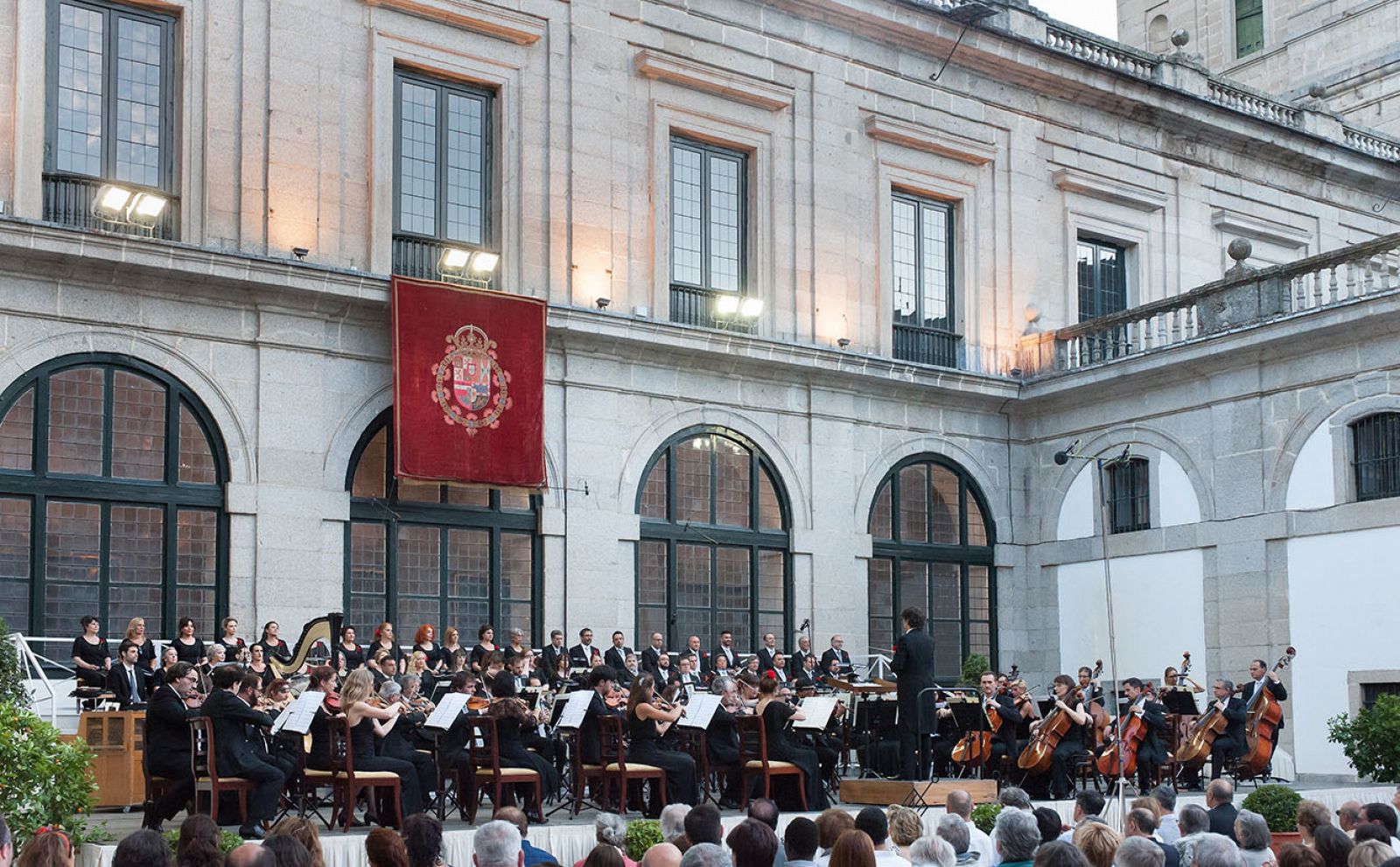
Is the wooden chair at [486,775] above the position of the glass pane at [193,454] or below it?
below

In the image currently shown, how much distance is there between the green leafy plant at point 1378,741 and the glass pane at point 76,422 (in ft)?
52.7

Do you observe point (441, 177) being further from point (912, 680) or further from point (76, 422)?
point (912, 680)

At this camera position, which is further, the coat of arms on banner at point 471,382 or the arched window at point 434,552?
the coat of arms on banner at point 471,382

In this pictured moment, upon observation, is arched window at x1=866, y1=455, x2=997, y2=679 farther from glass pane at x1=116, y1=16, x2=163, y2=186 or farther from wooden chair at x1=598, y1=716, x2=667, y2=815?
glass pane at x1=116, y1=16, x2=163, y2=186

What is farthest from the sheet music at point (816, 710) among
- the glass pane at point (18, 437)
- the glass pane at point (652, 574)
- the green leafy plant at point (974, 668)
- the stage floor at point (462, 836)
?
the green leafy plant at point (974, 668)

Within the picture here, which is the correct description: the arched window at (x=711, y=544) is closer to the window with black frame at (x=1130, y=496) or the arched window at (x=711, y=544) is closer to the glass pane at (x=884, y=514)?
the glass pane at (x=884, y=514)

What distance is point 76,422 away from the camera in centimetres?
2114

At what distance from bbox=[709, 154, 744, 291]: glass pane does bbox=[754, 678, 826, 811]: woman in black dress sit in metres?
10.4

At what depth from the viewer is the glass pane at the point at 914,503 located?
29.0m

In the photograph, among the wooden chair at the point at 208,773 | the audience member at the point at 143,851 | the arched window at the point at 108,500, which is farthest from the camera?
the arched window at the point at 108,500

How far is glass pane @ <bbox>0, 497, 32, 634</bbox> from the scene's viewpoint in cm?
2034

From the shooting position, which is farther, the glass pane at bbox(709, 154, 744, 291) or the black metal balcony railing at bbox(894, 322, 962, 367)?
the black metal balcony railing at bbox(894, 322, 962, 367)

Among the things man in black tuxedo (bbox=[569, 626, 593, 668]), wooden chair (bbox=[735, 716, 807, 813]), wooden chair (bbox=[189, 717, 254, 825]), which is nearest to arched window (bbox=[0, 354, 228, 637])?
man in black tuxedo (bbox=[569, 626, 593, 668])

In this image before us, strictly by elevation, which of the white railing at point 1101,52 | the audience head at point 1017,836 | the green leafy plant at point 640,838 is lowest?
the green leafy plant at point 640,838
